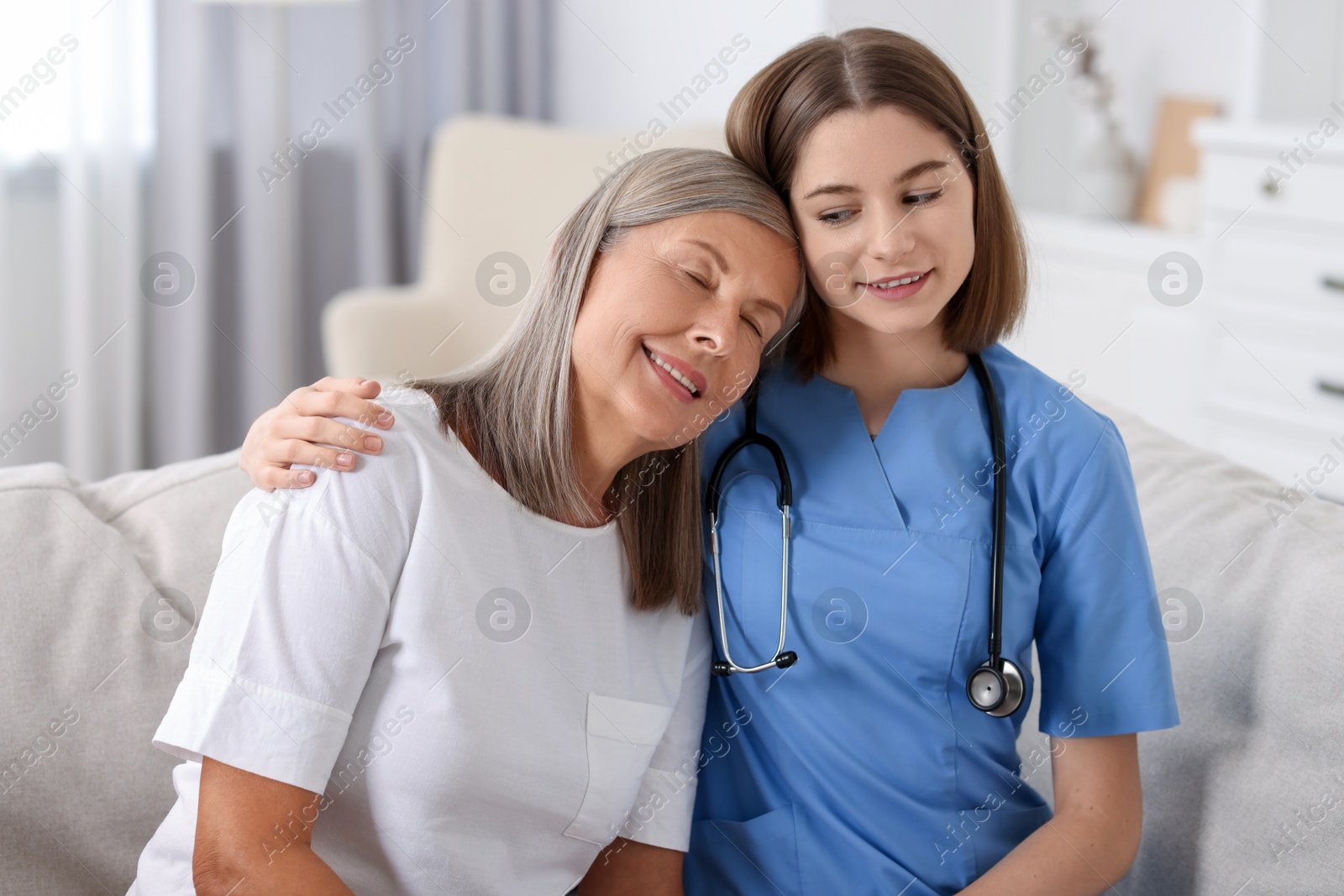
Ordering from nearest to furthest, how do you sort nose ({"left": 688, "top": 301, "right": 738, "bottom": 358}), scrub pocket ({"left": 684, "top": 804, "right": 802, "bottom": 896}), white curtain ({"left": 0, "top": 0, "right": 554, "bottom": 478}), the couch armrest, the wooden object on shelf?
nose ({"left": 688, "top": 301, "right": 738, "bottom": 358}), scrub pocket ({"left": 684, "top": 804, "right": 802, "bottom": 896}), the couch armrest, white curtain ({"left": 0, "top": 0, "right": 554, "bottom": 478}), the wooden object on shelf

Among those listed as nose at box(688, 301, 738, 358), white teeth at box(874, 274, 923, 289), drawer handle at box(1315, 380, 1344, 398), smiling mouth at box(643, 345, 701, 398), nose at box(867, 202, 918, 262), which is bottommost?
drawer handle at box(1315, 380, 1344, 398)

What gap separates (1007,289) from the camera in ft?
4.08

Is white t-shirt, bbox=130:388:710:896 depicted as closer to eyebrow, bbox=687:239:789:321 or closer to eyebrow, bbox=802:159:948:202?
eyebrow, bbox=687:239:789:321

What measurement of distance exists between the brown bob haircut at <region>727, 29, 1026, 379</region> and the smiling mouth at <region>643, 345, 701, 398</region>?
0.22 m

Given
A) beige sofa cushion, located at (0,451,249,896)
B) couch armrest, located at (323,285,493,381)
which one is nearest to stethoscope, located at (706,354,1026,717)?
beige sofa cushion, located at (0,451,249,896)

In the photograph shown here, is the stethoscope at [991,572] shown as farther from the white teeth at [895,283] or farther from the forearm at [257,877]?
the forearm at [257,877]

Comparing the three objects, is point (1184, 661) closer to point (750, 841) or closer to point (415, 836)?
point (750, 841)

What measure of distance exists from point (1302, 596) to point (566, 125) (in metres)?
3.33

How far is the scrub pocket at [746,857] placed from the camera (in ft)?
3.96

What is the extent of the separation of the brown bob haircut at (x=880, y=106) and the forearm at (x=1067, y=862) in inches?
20.4

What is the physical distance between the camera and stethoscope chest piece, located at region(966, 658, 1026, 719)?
3.55ft

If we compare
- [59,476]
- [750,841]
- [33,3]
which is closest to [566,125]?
[33,3]

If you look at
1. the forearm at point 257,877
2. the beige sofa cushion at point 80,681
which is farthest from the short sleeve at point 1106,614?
the beige sofa cushion at point 80,681

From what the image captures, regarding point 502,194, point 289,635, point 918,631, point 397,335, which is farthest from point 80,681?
point 502,194
